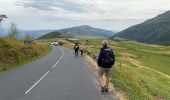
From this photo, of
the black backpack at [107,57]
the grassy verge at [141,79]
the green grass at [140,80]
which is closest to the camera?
the black backpack at [107,57]

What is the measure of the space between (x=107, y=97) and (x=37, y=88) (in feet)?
13.6

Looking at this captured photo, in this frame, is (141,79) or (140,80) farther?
(141,79)

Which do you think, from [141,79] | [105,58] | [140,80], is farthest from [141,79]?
[105,58]

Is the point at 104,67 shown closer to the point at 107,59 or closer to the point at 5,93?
the point at 107,59

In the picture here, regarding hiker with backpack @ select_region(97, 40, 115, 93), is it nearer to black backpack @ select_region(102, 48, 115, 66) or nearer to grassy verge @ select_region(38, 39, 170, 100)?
black backpack @ select_region(102, 48, 115, 66)

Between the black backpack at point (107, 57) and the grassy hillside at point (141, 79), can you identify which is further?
the grassy hillside at point (141, 79)

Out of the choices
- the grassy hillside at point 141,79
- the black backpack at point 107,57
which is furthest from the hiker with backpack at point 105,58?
the grassy hillside at point 141,79

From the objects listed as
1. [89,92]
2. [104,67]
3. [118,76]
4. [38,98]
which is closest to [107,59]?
[104,67]

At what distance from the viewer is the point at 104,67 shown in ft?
54.5

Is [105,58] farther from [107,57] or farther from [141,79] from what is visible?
[141,79]

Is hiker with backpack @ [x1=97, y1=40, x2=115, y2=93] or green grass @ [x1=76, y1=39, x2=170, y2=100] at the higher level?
hiker with backpack @ [x1=97, y1=40, x2=115, y2=93]

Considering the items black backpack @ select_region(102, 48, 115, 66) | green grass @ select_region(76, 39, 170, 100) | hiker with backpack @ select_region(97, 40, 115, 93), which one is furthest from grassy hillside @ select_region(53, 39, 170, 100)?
black backpack @ select_region(102, 48, 115, 66)

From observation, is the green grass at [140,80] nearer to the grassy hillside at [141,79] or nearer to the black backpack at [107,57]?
the grassy hillside at [141,79]

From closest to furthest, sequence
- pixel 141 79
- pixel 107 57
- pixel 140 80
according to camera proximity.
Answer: pixel 107 57, pixel 140 80, pixel 141 79
